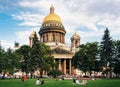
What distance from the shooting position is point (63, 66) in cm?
10131

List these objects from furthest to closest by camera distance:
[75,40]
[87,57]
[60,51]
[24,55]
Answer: [75,40], [60,51], [24,55], [87,57]

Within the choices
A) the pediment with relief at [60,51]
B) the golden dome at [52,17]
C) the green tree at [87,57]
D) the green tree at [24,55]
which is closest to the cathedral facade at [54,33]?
the golden dome at [52,17]

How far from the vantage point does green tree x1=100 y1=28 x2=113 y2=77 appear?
212 ft

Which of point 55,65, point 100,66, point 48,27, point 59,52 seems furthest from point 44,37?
point 100,66

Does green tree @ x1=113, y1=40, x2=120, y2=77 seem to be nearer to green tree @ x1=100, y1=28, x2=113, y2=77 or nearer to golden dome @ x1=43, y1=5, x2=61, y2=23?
green tree @ x1=100, y1=28, x2=113, y2=77

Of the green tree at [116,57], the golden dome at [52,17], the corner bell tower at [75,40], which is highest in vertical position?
the golden dome at [52,17]

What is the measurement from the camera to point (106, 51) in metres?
65.7

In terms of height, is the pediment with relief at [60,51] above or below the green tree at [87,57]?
above

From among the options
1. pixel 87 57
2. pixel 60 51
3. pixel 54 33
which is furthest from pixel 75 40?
pixel 87 57

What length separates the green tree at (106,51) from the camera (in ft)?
212

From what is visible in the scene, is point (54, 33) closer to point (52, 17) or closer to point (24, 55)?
point (52, 17)

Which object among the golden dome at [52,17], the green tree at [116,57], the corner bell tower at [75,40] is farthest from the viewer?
the corner bell tower at [75,40]

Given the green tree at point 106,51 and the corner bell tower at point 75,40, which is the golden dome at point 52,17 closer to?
the corner bell tower at point 75,40

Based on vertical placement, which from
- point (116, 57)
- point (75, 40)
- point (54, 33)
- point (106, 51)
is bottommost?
point (116, 57)
